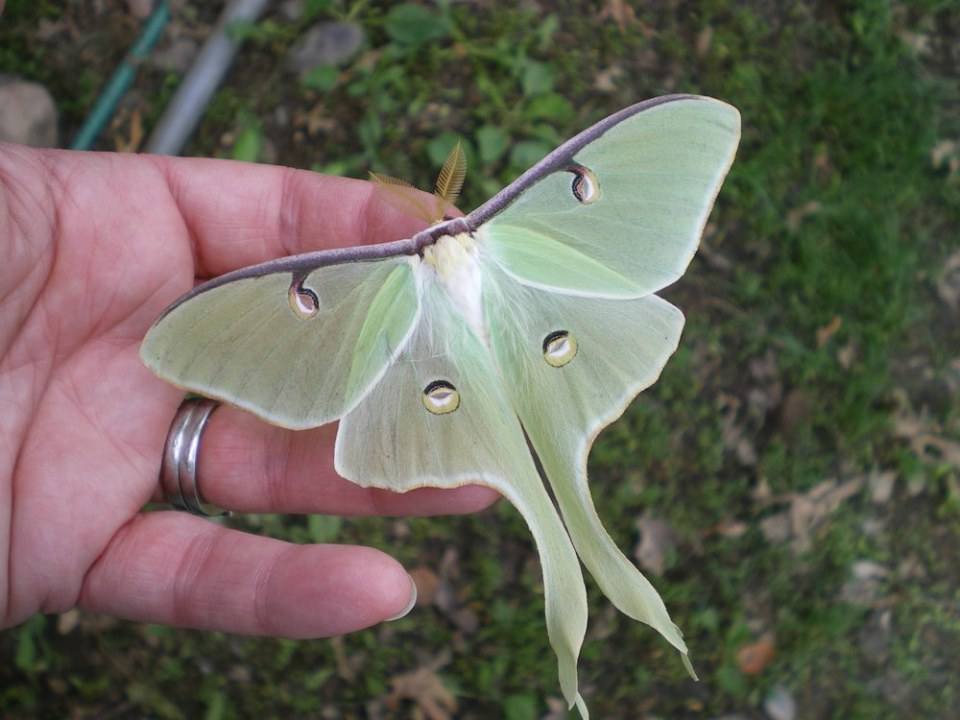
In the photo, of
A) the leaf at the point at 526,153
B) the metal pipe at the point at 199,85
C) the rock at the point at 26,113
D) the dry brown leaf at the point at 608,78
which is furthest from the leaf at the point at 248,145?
the dry brown leaf at the point at 608,78

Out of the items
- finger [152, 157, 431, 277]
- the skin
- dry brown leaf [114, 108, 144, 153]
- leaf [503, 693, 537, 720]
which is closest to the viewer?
the skin

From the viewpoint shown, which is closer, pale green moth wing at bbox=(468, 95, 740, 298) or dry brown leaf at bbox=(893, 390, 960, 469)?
pale green moth wing at bbox=(468, 95, 740, 298)

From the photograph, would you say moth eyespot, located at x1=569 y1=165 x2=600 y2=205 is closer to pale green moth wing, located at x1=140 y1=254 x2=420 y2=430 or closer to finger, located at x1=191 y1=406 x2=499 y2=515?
pale green moth wing, located at x1=140 y1=254 x2=420 y2=430

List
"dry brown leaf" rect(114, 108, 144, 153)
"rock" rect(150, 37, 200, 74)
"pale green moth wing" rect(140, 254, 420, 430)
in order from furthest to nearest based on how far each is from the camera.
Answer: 1. "rock" rect(150, 37, 200, 74)
2. "dry brown leaf" rect(114, 108, 144, 153)
3. "pale green moth wing" rect(140, 254, 420, 430)

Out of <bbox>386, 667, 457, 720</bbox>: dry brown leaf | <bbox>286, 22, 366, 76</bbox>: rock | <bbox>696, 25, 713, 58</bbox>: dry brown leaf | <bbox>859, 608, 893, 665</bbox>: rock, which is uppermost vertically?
<bbox>286, 22, 366, 76</bbox>: rock

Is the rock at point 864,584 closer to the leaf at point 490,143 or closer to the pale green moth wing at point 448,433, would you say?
the pale green moth wing at point 448,433

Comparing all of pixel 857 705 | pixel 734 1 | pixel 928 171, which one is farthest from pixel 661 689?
pixel 734 1

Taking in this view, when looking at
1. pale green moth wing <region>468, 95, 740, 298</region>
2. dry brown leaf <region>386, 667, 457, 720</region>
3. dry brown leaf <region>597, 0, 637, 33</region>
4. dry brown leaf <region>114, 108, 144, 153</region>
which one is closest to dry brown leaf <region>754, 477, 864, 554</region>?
dry brown leaf <region>386, 667, 457, 720</region>
